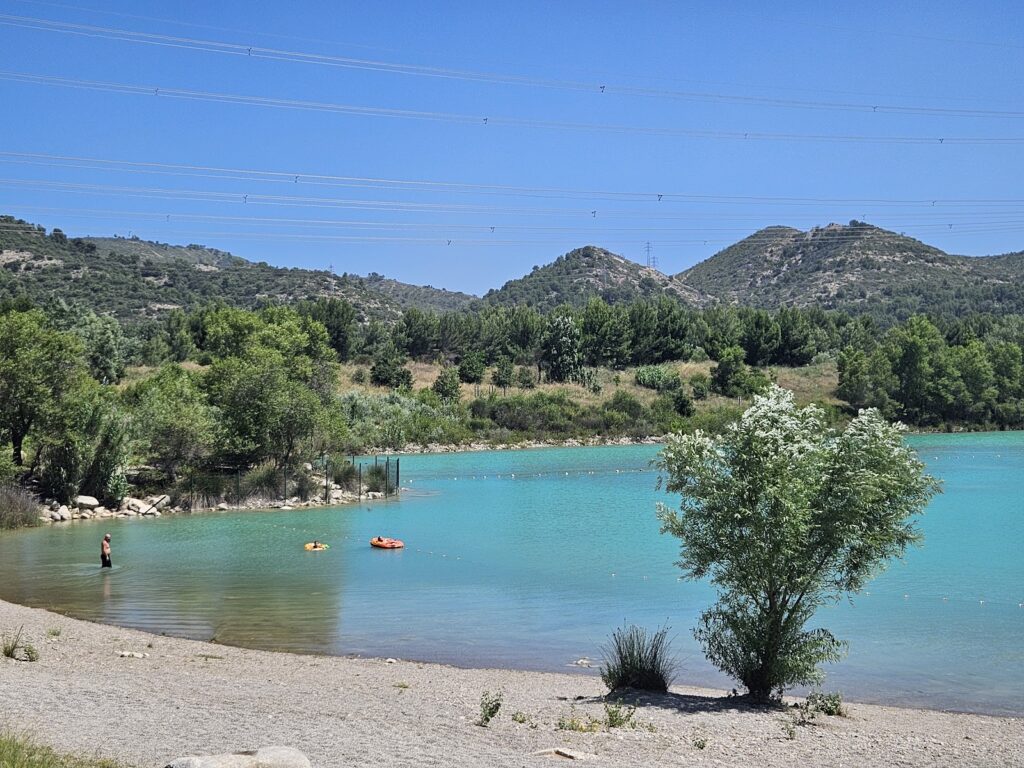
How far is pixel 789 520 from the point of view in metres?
13.9

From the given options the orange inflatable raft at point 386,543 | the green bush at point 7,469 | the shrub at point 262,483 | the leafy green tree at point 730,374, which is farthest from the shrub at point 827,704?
the leafy green tree at point 730,374

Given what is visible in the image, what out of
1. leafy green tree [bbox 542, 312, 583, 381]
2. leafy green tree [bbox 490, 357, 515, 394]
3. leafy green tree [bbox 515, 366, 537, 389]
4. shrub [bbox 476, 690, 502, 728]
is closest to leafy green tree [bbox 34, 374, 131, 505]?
shrub [bbox 476, 690, 502, 728]

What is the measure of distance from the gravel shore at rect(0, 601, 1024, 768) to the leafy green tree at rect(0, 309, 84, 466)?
2583 centimetres

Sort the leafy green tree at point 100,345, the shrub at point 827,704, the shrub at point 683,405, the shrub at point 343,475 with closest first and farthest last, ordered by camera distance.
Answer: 1. the shrub at point 827,704
2. the shrub at point 343,475
3. the leafy green tree at point 100,345
4. the shrub at point 683,405

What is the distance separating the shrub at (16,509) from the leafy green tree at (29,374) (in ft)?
7.50

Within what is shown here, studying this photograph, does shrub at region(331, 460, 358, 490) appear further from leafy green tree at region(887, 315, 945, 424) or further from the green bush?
leafy green tree at region(887, 315, 945, 424)

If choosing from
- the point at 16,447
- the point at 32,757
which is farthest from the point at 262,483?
the point at 32,757

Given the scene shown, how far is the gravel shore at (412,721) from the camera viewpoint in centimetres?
1094

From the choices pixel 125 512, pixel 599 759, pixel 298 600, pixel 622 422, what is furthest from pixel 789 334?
pixel 599 759

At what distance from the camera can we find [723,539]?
47.9ft

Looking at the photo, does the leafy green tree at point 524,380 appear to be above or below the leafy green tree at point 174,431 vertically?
above

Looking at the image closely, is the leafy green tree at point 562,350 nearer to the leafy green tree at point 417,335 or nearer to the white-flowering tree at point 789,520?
the leafy green tree at point 417,335

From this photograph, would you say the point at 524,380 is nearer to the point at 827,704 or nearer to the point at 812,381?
the point at 812,381

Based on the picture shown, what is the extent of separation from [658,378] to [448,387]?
79.8 feet
